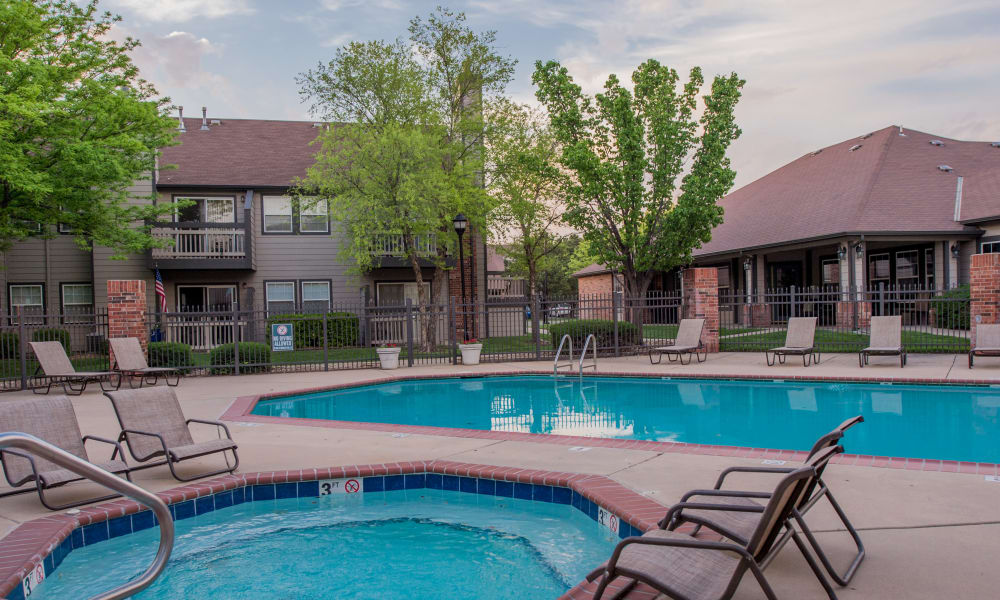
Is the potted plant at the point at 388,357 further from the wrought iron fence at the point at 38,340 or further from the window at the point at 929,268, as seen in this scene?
the window at the point at 929,268

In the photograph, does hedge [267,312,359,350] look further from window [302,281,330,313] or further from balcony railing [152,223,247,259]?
balcony railing [152,223,247,259]

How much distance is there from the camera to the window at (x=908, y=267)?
877 inches

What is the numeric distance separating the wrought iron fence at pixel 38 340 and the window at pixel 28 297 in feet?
3.40

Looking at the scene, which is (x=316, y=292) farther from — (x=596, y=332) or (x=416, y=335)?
(x=596, y=332)

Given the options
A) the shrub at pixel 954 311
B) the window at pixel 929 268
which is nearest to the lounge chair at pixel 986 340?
the shrub at pixel 954 311

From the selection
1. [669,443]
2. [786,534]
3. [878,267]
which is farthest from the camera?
A: [878,267]

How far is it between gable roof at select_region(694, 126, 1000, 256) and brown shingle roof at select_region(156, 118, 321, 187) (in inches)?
634

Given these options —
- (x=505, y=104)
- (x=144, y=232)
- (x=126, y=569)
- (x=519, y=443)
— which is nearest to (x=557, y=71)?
(x=505, y=104)

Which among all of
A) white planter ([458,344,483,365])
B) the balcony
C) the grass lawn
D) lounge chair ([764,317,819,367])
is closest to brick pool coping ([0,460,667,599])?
white planter ([458,344,483,365])

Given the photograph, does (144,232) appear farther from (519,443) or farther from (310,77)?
(519,443)

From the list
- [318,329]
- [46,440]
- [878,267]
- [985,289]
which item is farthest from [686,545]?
[878,267]

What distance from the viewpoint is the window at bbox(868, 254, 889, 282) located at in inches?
934

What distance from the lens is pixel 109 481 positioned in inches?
115

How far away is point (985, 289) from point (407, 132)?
47.8ft
